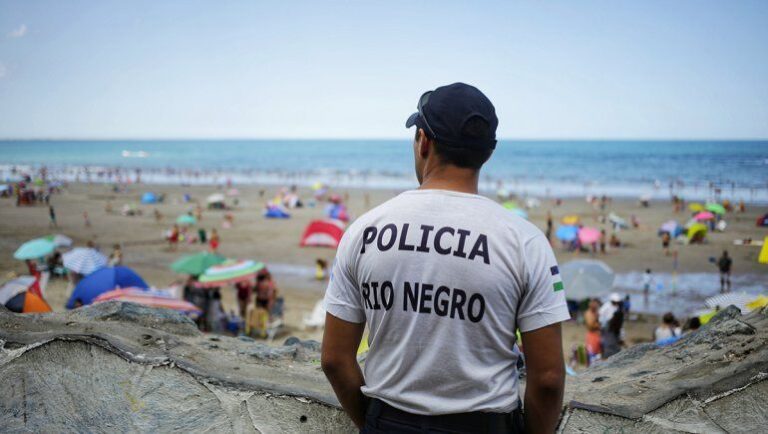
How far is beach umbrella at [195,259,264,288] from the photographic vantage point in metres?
11.7

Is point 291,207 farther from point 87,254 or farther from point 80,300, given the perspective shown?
point 80,300

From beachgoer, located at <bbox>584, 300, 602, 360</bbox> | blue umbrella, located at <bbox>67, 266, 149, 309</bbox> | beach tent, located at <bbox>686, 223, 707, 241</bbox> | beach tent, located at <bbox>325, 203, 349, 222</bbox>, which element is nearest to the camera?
beachgoer, located at <bbox>584, 300, 602, 360</bbox>

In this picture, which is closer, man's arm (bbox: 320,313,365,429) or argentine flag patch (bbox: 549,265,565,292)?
argentine flag patch (bbox: 549,265,565,292)

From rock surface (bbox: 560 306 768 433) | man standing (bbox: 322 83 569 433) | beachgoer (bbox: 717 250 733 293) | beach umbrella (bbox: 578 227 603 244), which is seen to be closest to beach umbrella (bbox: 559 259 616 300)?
beachgoer (bbox: 717 250 733 293)

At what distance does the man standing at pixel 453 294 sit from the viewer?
5.32 feet

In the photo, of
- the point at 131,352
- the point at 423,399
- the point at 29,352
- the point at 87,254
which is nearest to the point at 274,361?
the point at 131,352

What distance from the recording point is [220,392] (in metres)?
2.72

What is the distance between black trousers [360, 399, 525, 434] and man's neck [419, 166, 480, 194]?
0.68 metres

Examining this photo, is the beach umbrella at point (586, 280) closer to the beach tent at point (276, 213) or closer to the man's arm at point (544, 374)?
the man's arm at point (544, 374)

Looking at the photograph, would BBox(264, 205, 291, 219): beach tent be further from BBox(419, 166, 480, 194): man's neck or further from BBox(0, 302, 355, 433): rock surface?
BBox(419, 166, 480, 194): man's neck

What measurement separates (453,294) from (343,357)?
0.49 meters

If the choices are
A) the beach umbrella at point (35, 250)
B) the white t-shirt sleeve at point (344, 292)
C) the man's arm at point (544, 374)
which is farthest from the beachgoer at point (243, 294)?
the man's arm at point (544, 374)

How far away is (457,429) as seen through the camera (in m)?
1.68

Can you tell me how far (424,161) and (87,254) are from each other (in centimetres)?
1449
